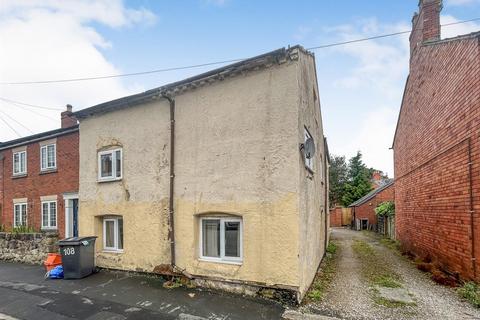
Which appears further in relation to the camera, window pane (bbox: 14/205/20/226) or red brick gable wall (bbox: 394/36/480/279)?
window pane (bbox: 14/205/20/226)

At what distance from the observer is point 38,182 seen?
46.2 feet

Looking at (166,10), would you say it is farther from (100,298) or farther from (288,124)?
(100,298)

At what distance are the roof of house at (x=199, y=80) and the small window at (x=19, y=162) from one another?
7.44 metres

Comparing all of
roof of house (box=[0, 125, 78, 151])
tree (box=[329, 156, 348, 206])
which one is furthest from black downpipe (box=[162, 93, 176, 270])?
tree (box=[329, 156, 348, 206])

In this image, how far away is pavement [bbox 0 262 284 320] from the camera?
19.3ft

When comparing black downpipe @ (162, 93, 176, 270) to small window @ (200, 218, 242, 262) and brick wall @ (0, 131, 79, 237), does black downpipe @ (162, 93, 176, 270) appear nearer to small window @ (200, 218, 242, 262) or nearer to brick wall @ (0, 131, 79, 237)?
small window @ (200, 218, 242, 262)

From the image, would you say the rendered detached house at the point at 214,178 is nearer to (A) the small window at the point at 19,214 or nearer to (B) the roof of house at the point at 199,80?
(B) the roof of house at the point at 199,80

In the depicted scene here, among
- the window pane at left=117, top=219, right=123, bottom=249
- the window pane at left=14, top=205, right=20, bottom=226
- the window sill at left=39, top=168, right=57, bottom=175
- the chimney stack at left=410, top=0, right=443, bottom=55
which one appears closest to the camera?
the window pane at left=117, top=219, right=123, bottom=249

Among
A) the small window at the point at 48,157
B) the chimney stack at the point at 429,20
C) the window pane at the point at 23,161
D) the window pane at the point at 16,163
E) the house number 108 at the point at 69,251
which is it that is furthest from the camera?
the window pane at the point at 16,163

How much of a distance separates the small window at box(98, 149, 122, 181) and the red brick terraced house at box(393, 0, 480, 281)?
9.95m

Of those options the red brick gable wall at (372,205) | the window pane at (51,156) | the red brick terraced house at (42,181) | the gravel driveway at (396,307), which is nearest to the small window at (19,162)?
the red brick terraced house at (42,181)

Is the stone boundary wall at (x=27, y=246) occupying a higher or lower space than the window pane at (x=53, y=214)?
lower

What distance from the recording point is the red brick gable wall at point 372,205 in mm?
30219

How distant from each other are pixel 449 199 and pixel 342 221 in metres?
32.4
